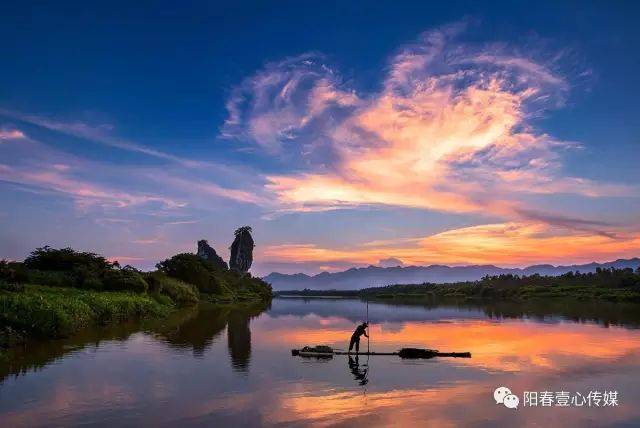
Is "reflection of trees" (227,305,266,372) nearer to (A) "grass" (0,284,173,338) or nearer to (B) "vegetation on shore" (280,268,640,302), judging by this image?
(A) "grass" (0,284,173,338)

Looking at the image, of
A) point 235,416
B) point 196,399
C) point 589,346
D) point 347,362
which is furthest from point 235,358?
point 589,346

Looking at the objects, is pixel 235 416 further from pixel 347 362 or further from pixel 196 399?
pixel 347 362

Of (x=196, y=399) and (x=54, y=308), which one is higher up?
(x=54, y=308)

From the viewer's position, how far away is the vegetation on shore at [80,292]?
28453mm

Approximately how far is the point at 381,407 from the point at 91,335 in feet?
80.4

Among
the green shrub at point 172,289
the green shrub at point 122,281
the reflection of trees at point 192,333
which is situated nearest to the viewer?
the reflection of trees at point 192,333

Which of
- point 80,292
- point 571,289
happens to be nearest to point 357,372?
point 80,292

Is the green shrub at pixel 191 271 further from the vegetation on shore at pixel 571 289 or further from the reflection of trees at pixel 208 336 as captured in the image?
the reflection of trees at pixel 208 336

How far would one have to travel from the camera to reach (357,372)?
919 inches

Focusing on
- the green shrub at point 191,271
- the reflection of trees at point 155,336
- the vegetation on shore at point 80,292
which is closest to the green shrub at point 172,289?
the vegetation on shore at point 80,292

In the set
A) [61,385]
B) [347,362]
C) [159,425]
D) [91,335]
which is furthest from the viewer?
[91,335]

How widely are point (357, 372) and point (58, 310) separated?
1954cm

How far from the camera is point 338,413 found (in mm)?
16125

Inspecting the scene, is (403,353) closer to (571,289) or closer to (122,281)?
(122,281)
